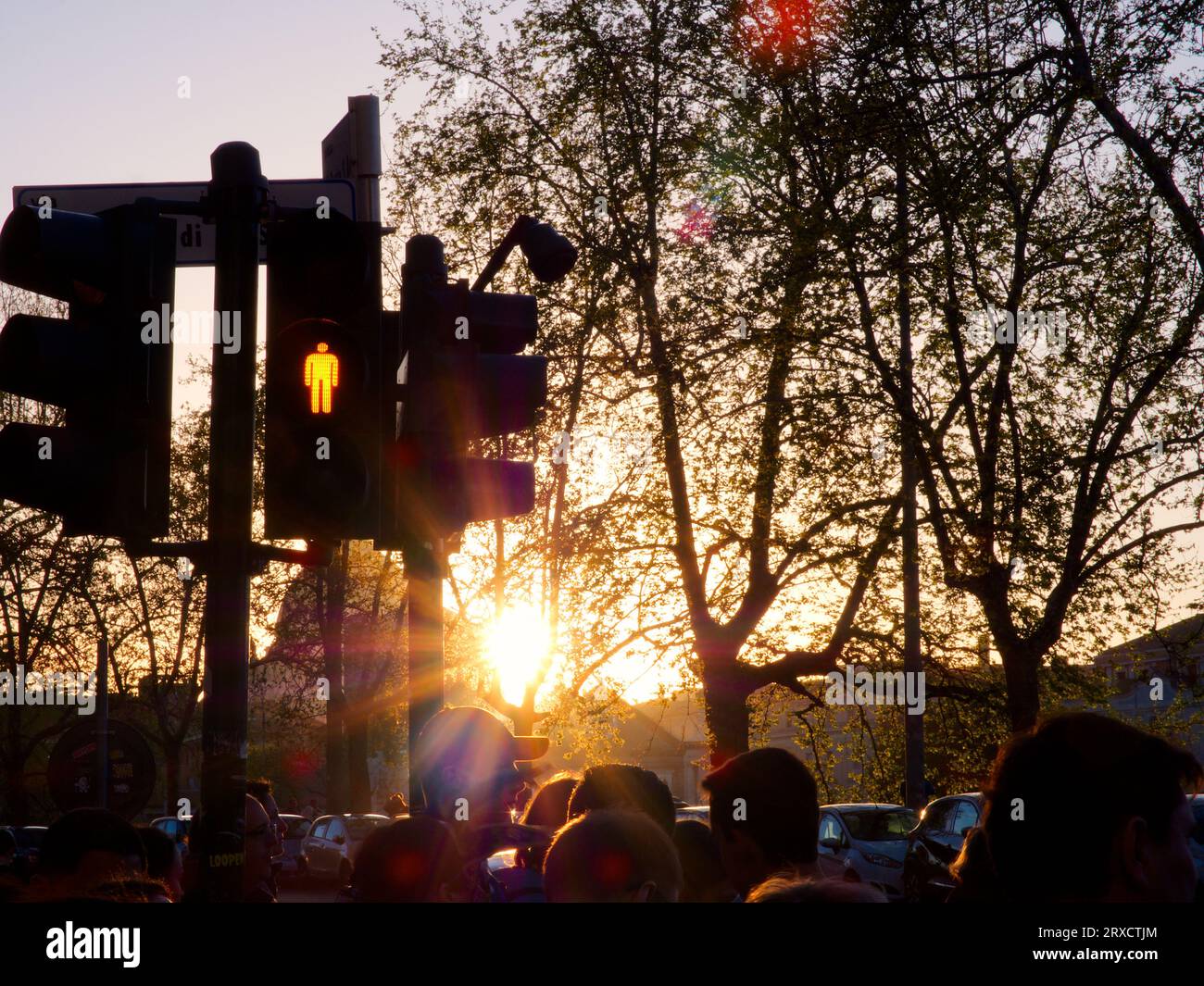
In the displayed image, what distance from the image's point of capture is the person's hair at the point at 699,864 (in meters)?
5.34

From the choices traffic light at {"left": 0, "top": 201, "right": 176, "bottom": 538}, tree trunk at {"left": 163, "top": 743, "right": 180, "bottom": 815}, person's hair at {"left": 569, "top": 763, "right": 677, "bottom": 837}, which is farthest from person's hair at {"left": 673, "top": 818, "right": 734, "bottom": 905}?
tree trunk at {"left": 163, "top": 743, "right": 180, "bottom": 815}

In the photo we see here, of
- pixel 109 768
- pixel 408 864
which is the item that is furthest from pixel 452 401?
pixel 109 768

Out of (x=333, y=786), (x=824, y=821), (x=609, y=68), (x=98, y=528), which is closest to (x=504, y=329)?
(x=98, y=528)

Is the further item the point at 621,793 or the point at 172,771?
the point at 172,771

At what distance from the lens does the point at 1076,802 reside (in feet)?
7.79

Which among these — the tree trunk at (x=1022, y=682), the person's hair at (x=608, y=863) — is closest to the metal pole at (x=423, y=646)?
the person's hair at (x=608, y=863)

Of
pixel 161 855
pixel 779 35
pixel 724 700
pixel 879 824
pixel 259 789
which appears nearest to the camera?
pixel 161 855

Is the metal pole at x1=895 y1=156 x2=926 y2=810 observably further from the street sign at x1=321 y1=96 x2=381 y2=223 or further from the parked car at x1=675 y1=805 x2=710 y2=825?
the street sign at x1=321 y1=96 x2=381 y2=223

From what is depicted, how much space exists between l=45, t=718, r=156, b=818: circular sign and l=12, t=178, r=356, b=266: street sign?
5038 mm

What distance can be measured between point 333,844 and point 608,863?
3023cm

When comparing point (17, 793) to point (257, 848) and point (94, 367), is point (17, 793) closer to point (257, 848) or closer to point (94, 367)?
point (257, 848)

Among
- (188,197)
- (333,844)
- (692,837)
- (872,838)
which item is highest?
(188,197)
